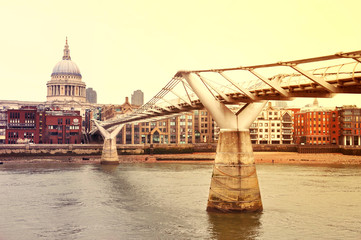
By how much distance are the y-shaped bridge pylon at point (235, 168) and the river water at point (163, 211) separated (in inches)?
44.8

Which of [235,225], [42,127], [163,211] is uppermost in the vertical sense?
[42,127]

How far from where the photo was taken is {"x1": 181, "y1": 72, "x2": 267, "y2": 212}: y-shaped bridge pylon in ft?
140

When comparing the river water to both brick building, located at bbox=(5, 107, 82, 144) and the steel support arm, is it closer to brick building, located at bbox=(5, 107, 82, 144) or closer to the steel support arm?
the steel support arm

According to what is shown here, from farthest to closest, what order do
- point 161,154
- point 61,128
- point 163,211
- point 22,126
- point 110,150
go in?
point 22,126
point 61,128
point 161,154
point 110,150
point 163,211

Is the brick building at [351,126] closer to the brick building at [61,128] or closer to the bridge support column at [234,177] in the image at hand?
the brick building at [61,128]

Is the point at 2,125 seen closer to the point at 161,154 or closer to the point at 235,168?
the point at 161,154

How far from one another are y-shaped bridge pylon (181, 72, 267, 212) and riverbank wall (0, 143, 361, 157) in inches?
3520

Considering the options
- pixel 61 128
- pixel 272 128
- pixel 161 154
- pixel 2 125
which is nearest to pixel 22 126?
pixel 61 128

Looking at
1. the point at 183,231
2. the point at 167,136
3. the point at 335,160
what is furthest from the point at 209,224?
the point at 167,136

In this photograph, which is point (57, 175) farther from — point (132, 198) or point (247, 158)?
point (247, 158)

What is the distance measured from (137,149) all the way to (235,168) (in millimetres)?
93246

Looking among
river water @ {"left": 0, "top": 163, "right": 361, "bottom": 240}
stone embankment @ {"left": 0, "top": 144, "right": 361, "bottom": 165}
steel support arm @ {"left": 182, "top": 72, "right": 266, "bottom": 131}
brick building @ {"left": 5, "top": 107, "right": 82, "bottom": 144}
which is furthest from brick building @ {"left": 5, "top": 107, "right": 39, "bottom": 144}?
steel support arm @ {"left": 182, "top": 72, "right": 266, "bottom": 131}

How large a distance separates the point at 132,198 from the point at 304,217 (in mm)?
19878

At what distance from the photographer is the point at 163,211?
46.6 meters
